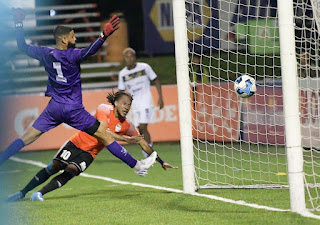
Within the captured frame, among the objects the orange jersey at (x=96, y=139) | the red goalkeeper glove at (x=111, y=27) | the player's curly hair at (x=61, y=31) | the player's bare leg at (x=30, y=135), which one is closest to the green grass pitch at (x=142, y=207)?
the player's bare leg at (x=30, y=135)

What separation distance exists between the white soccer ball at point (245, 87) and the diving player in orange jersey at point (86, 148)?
1.10 m

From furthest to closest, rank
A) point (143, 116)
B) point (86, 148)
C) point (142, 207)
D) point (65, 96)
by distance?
point (143, 116), point (86, 148), point (65, 96), point (142, 207)

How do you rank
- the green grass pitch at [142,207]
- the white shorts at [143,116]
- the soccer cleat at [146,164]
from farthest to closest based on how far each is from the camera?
the white shorts at [143,116] < the soccer cleat at [146,164] < the green grass pitch at [142,207]

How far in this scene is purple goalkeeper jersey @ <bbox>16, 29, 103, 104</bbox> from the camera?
7.14 metres

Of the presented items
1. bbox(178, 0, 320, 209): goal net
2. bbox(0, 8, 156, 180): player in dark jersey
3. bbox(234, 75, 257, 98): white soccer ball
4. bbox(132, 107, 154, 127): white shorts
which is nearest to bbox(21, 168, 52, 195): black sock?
bbox(0, 8, 156, 180): player in dark jersey

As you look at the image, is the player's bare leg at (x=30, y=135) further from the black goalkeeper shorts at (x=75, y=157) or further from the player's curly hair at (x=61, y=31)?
the player's curly hair at (x=61, y=31)

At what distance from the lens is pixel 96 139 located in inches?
302

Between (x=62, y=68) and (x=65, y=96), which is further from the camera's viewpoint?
(x=65, y=96)

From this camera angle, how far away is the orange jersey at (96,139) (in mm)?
7613

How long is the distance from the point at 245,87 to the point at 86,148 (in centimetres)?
191

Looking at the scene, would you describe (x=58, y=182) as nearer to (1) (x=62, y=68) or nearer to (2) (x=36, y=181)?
(2) (x=36, y=181)

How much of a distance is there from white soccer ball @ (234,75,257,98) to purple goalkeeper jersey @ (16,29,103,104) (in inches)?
66.5

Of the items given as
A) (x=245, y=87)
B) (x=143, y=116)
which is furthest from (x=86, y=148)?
(x=143, y=116)

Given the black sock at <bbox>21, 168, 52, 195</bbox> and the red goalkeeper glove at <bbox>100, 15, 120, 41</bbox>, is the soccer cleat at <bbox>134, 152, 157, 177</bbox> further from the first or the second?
the red goalkeeper glove at <bbox>100, 15, 120, 41</bbox>
